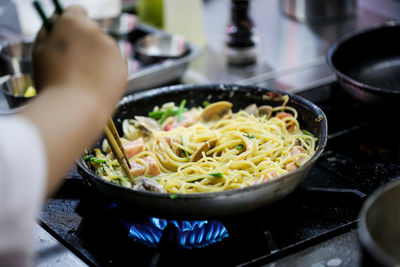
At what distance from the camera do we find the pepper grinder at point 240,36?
2.66m

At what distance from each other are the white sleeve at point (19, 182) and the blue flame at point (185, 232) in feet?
1.82

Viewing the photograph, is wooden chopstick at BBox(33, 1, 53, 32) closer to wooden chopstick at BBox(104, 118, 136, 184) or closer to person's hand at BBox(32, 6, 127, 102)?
person's hand at BBox(32, 6, 127, 102)

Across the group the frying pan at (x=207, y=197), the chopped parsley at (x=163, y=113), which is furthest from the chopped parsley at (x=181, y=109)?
the frying pan at (x=207, y=197)

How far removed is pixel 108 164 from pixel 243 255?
0.51 metres

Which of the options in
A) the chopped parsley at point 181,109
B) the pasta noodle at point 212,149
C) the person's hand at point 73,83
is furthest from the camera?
the chopped parsley at point 181,109

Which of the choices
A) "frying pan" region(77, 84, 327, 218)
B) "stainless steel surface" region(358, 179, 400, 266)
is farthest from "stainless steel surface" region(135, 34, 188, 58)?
"stainless steel surface" region(358, 179, 400, 266)

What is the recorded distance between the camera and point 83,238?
147 cm

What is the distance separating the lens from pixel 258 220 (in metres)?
1.49

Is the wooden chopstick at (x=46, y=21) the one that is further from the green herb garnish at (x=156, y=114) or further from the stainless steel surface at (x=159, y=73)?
the stainless steel surface at (x=159, y=73)

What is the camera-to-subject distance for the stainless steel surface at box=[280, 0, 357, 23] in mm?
3118

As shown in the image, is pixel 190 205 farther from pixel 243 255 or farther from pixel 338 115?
pixel 338 115

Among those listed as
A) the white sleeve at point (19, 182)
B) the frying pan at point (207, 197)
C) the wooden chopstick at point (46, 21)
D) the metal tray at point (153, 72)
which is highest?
the wooden chopstick at point (46, 21)

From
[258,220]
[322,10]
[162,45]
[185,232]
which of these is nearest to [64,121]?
[185,232]

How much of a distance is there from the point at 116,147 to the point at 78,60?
450mm
